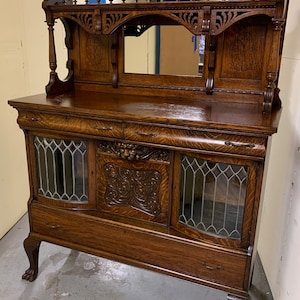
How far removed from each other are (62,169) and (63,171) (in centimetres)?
1

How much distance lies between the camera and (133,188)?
1.53 m

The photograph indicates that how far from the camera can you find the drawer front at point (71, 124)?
142 centimetres

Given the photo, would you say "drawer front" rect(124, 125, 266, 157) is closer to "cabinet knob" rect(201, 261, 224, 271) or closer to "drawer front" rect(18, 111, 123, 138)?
"drawer front" rect(18, 111, 123, 138)

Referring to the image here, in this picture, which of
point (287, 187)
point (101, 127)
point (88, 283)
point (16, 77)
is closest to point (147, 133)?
point (101, 127)

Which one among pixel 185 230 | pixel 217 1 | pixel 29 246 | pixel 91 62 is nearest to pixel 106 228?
pixel 185 230

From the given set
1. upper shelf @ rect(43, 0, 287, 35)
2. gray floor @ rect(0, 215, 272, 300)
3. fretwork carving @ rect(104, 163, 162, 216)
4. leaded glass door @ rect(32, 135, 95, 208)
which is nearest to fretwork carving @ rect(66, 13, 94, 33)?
upper shelf @ rect(43, 0, 287, 35)

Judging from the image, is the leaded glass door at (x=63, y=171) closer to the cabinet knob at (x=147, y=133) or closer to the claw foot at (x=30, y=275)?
the cabinet knob at (x=147, y=133)

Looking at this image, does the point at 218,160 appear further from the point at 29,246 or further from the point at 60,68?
the point at 60,68

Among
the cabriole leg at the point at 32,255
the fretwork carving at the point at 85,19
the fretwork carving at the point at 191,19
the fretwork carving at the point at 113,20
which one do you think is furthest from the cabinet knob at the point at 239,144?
the cabriole leg at the point at 32,255

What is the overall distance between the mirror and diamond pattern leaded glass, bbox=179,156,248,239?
56 cm

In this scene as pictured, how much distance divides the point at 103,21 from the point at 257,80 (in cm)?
79

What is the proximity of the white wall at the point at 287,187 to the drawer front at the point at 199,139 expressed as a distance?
1.37 ft

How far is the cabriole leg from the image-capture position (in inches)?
71.7

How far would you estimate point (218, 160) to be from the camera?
1.31m
